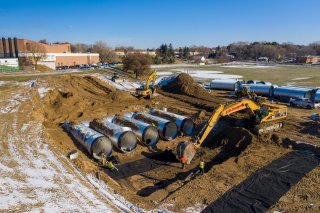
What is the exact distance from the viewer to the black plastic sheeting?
12.5 m

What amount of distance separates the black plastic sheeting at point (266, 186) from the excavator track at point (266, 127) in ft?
11.6

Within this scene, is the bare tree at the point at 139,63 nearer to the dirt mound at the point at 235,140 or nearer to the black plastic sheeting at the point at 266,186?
the dirt mound at the point at 235,140

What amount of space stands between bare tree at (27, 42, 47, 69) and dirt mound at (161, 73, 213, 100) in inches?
2206

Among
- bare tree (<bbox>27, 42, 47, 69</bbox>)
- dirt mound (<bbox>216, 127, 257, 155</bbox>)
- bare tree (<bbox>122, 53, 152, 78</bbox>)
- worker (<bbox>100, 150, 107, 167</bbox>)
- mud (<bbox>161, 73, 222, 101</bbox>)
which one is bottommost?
worker (<bbox>100, 150, 107, 167</bbox>)

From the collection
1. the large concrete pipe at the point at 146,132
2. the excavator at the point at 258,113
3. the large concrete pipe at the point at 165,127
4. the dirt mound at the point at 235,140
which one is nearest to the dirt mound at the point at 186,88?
the excavator at the point at 258,113

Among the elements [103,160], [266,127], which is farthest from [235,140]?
[103,160]

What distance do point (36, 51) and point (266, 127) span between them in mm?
82826

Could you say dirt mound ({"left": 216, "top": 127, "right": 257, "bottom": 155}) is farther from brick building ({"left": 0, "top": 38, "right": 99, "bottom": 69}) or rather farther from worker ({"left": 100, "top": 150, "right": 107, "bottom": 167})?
brick building ({"left": 0, "top": 38, "right": 99, "bottom": 69})

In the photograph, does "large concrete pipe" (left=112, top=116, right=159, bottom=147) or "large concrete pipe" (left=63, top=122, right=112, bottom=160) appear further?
"large concrete pipe" (left=112, top=116, right=159, bottom=147)

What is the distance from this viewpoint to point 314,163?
16547 millimetres

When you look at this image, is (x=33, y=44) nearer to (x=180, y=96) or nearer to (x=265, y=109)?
(x=180, y=96)

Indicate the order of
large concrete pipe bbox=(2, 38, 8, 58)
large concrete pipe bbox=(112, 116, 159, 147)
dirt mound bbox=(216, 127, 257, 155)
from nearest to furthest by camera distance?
dirt mound bbox=(216, 127, 257, 155) < large concrete pipe bbox=(112, 116, 159, 147) < large concrete pipe bbox=(2, 38, 8, 58)

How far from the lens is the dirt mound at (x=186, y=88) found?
38066mm

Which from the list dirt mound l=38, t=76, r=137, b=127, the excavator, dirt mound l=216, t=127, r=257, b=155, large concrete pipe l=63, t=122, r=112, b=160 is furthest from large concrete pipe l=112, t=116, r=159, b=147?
dirt mound l=38, t=76, r=137, b=127
